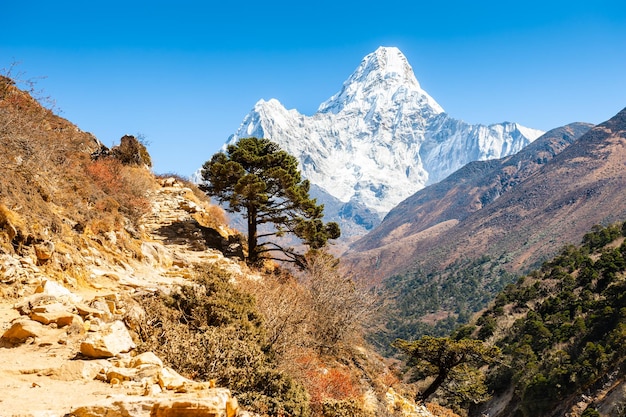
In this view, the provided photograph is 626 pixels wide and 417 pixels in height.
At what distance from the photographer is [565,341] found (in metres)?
40.9

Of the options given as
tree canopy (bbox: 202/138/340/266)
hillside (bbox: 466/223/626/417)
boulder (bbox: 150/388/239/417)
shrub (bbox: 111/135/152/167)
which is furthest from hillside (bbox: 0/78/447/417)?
hillside (bbox: 466/223/626/417)

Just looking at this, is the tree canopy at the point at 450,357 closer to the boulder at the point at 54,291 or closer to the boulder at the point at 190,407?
the boulder at the point at 54,291

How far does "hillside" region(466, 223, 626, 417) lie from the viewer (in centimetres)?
3034

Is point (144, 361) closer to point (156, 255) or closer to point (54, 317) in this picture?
point (54, 317)

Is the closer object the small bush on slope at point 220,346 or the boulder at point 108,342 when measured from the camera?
the boulder at point 108,342

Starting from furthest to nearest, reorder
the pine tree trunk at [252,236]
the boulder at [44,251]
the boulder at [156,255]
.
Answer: the pine tree trunk at [252,236] < the boulder at [156,255] < the boulder at [44,251]

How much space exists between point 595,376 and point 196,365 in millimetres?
34287

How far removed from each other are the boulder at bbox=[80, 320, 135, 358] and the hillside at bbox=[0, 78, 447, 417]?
17mm

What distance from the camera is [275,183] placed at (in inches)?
813

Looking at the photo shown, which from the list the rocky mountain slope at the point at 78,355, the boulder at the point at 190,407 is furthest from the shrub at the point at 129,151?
the boulder at the point at 190,407

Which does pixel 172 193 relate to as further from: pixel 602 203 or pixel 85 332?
pixel 602 203

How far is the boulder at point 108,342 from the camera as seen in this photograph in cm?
607

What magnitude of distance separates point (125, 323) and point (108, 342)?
932 mm

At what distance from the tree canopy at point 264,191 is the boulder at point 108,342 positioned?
1242 cm
